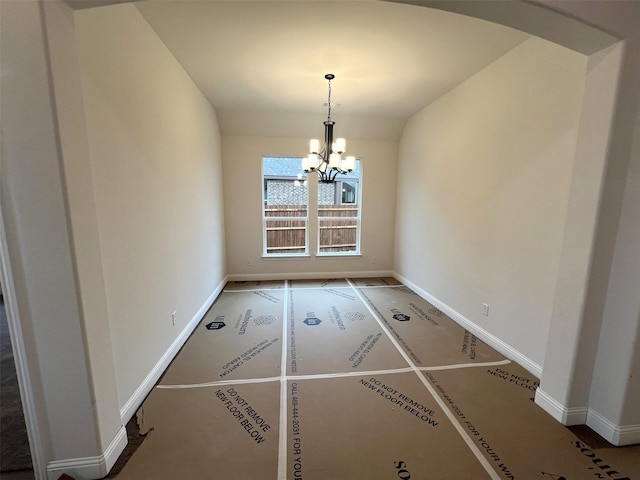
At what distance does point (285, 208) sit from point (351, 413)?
3.94 meters

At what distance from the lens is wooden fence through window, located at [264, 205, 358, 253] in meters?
5.25

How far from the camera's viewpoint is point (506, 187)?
256cm

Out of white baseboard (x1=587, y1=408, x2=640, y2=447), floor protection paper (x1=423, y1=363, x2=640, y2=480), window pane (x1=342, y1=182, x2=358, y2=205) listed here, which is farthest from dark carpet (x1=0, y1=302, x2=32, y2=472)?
window pane (x1=342, y1=182, x2=358, y2=205)

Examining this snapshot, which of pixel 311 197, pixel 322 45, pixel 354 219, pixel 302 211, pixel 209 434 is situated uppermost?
pixel 322 45

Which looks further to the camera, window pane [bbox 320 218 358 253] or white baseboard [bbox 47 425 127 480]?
window pane [bbox 320 218 358 253]

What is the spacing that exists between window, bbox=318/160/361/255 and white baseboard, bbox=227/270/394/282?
0.42 m

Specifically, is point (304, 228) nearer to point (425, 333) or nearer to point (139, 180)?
point (425, 333)

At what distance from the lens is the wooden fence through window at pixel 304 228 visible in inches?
207

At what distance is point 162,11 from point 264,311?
309 centimetres

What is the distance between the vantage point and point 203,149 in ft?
11.6

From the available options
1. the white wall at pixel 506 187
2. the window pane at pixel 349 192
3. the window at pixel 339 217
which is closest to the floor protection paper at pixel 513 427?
the white wall at pixel 506 187

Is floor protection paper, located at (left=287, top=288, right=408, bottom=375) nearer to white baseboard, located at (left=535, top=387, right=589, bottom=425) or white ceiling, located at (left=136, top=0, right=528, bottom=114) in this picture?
white baseboard, located at (left=535, top=387, right=589, bottom=425)

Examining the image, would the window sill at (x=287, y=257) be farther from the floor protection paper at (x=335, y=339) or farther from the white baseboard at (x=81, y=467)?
the white baseboard at (x=81, y=467)

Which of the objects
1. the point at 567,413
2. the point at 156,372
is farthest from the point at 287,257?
the point at 567,413
